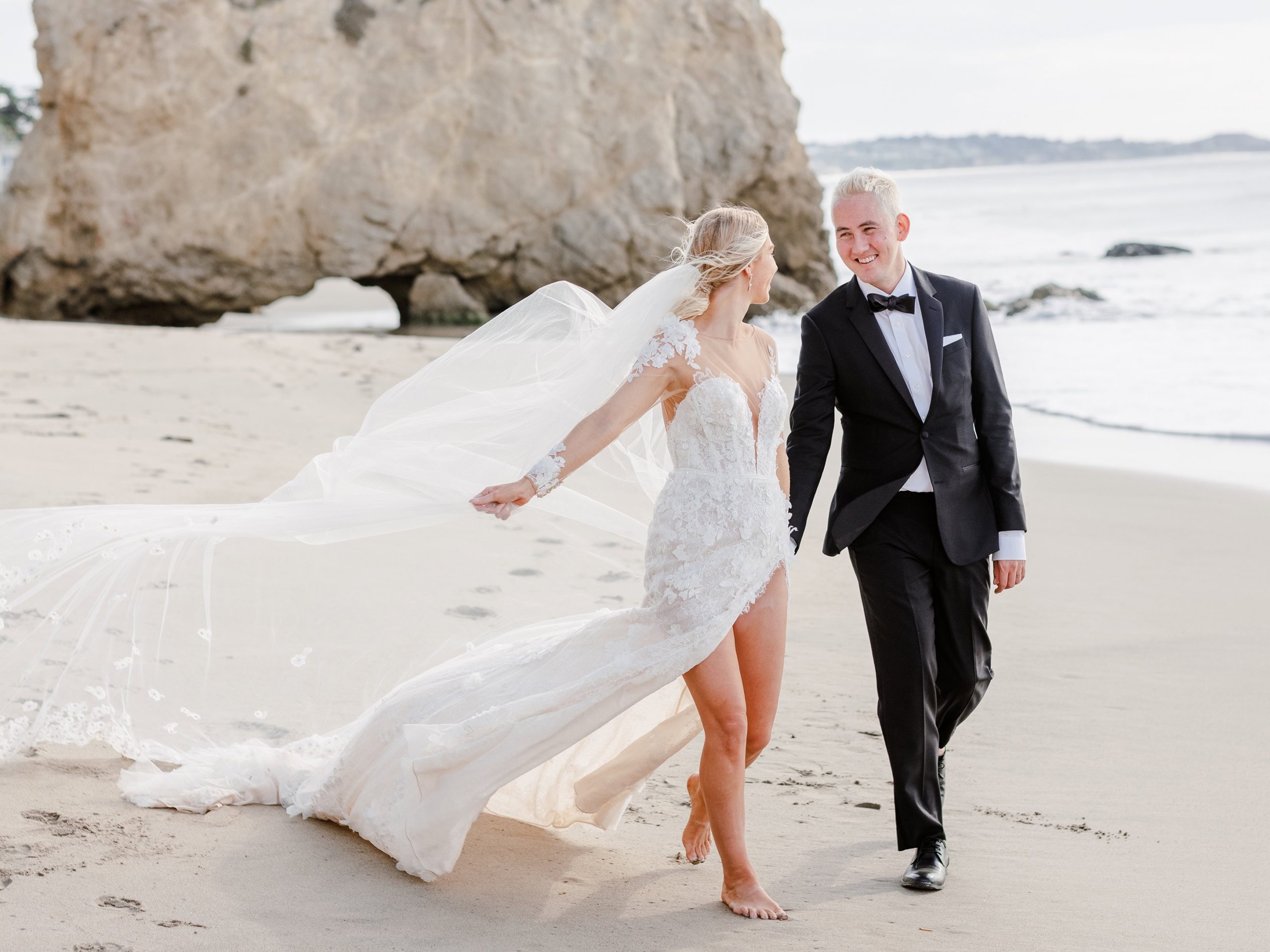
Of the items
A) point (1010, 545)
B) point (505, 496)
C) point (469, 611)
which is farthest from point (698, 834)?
point (469, 611)

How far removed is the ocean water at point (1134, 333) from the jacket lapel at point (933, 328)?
6471 millimetres

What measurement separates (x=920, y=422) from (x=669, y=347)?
0.77 m

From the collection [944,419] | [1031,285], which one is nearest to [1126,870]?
[944,419]

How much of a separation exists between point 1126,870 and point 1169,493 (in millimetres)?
5720

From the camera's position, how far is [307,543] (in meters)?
4.23

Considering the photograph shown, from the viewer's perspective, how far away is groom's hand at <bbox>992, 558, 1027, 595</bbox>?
12.0 feet

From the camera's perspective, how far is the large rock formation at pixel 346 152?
1659cm

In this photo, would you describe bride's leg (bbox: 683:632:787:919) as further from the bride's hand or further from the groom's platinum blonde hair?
the groom's platinum blonde hair

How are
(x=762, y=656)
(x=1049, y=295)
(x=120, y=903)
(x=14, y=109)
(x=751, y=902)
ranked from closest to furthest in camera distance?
(x=120, y=903) → (x=751, y=902) → (x=762, y=656) → (x=1049, y=295) → (x=14, y=109)

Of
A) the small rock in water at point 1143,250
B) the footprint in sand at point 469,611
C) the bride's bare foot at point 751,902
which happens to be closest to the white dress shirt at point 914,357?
the bride's bare foot at point 751,902

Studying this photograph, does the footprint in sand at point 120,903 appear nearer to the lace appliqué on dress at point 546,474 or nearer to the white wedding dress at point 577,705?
the white wedding dress at point 577,705

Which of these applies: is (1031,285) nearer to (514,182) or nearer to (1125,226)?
(514,182)

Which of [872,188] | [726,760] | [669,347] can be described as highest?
[872,188]

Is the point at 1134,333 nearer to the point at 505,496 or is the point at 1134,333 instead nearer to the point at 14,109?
the point at 505,496
